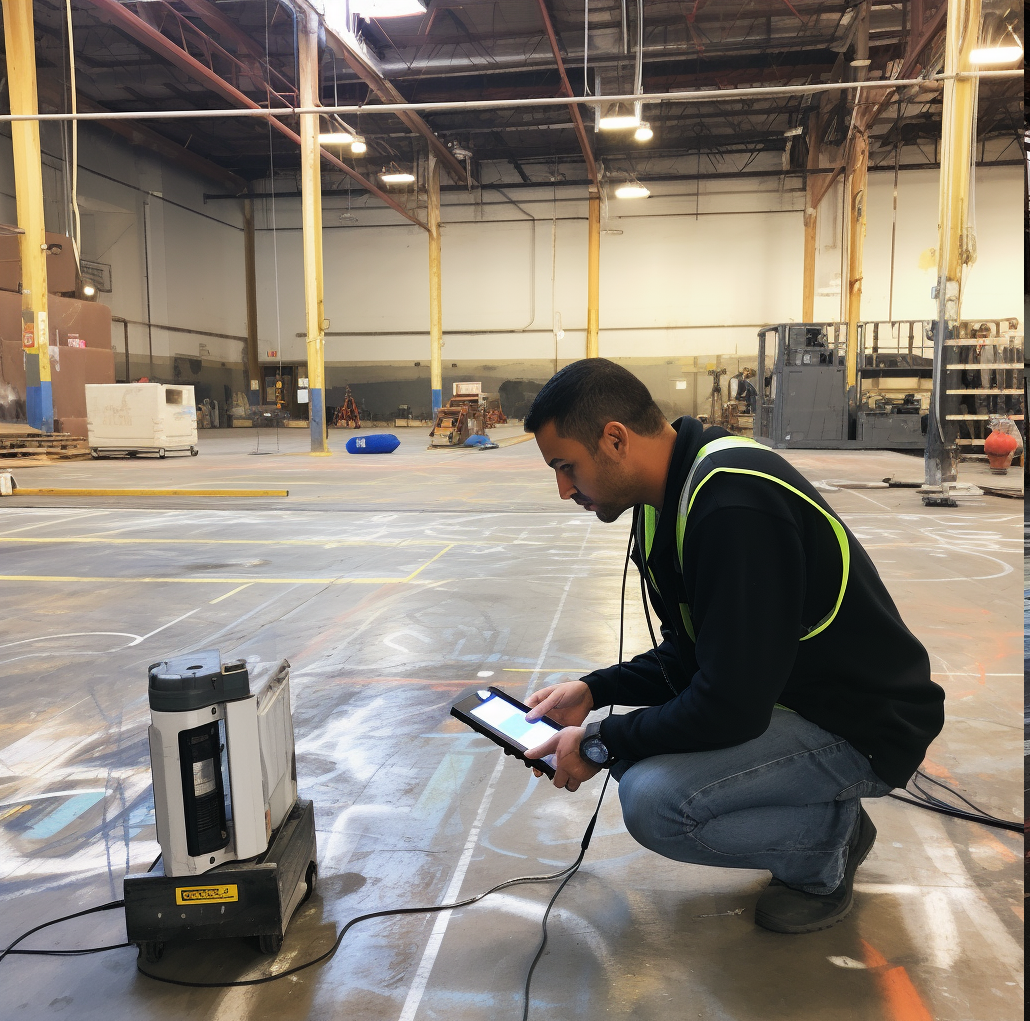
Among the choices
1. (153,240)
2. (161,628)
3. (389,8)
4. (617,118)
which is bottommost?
(161,628)

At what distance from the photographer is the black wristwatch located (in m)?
1.79

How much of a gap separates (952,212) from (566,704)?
9519mm

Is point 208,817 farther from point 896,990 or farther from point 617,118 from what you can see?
point 617,118

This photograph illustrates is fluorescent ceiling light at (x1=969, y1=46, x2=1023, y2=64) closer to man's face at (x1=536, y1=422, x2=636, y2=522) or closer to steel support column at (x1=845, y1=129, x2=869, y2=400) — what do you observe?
steel support column at (x1=845, y1=129, x2=869, y2=400)

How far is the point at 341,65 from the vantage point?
798 inches

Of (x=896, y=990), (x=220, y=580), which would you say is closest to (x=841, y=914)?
(x=896, y=990)

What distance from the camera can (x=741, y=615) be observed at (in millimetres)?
1510

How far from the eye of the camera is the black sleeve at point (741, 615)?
1.51 m

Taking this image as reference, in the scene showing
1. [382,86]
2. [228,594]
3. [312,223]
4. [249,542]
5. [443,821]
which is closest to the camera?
[443,821]

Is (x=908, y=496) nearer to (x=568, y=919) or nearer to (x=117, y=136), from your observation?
(x=568, y=919)

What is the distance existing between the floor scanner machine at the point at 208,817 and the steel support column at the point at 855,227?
19.3m

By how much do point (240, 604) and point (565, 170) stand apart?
25.4 meters

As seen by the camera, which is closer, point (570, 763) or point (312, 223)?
point (570, 763)

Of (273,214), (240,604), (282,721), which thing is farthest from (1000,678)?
(273,214)
